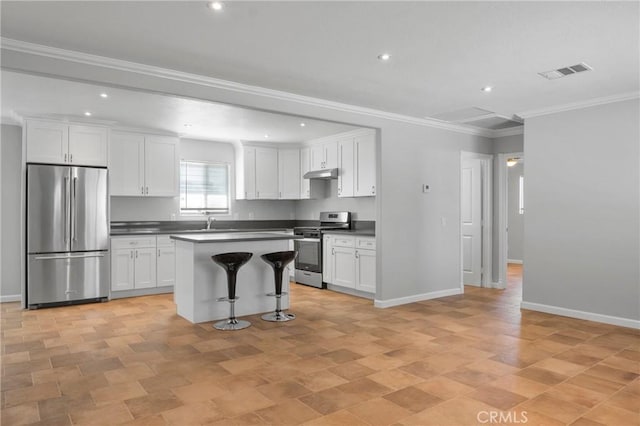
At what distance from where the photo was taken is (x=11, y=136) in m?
6.06

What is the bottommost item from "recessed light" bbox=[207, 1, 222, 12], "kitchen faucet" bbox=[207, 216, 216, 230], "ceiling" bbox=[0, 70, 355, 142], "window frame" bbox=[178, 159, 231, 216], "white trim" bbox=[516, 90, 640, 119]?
"kitchen faucet" bbox=[207, 216, 216, 230]

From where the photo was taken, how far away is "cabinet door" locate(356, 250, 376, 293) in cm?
602

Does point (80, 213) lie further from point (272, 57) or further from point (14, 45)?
point (272, 57)

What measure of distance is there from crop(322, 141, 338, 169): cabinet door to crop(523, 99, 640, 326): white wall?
2935 millimetres

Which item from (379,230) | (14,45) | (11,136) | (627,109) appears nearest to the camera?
(14,45)

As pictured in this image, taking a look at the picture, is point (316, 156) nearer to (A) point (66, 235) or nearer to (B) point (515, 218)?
(A) point (66, 235)

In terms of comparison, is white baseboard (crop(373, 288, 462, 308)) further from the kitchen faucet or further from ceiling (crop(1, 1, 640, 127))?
the kitchen faucet

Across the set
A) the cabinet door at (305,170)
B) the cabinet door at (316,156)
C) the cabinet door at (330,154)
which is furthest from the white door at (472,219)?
the cabinet door at (305,170)

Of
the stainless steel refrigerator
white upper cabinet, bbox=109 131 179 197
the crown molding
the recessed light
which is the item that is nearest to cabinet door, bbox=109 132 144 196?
white upper cabinet, bbox=109 131 179 197

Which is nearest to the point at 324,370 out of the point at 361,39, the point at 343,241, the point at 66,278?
the point at 361,39

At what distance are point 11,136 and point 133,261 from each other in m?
2.39

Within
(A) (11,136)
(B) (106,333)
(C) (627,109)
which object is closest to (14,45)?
(B) (106,333)

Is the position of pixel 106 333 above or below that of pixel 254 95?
below

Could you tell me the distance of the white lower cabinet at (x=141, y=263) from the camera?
6203mm
